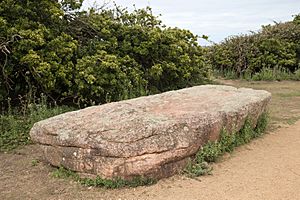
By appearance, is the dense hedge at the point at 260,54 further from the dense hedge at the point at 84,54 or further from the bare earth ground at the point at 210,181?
the bare earth ground at the point at 210,181

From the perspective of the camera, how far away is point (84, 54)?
737 centimetres

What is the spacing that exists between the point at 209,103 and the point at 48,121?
204cm

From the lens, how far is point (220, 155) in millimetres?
4965

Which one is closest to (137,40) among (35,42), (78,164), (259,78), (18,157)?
(35,42)

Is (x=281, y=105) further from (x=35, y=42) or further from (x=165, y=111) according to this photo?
(x=35, y=42)

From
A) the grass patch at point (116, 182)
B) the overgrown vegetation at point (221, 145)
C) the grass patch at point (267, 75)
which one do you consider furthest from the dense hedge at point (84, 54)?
the grass patch at point (267, 75)

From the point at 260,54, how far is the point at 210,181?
35.8ft

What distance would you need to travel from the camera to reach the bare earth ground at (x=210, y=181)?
395 centimetres

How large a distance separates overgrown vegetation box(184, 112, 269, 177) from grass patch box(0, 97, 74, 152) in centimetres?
249

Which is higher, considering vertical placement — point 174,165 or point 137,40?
point 137,40

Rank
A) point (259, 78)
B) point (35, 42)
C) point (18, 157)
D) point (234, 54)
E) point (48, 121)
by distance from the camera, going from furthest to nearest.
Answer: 1. point (234, 54)
2. point (259, 78)
3. point (35, 42)
4. point (18, 157)
5. point (48, 121)

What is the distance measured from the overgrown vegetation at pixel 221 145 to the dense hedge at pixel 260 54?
7.83m

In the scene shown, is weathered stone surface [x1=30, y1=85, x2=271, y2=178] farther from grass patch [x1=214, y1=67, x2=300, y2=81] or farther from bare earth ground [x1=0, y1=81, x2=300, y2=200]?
grass patch [x1=214, y1=67, x2=300, y2=81]

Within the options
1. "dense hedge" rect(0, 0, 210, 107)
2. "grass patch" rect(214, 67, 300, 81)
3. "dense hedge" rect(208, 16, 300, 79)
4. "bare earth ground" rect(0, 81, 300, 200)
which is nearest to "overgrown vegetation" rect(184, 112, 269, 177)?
"bare earth ground" rect(0, 81, 300, 200)
